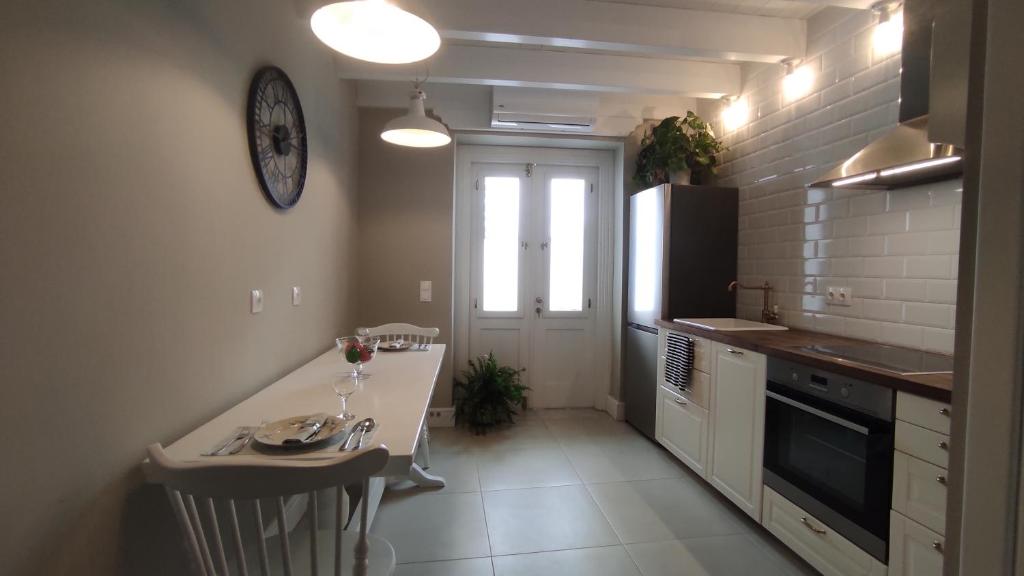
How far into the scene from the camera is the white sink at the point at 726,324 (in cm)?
267

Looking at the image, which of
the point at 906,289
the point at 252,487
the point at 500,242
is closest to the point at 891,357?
the point at 906,289

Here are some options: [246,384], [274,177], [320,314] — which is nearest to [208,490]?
[246,384]

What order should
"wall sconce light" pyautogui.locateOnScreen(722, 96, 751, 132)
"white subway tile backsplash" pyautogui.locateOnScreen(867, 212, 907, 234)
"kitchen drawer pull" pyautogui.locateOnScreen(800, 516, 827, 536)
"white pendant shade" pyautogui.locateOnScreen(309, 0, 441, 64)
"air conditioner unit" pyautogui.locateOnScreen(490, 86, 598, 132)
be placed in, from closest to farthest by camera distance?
1. "white pendant shade" pyautogui.locateOnScreen(309, 0, 441, 64)
2. "kitchen drawer pull" pyautogui.locateOnScreen(800, 516, 827, 536)
3. "white subway tile backsplash" pyautogui.locateOnScreen(867, 212, 907, 234)
4. "wall sconce light" pyautogui.locateOnScreen(722, 96, 751, 132)
5. "air conditioner unit" pyautogui.locateOnScreen(490, 86, 598, 132)

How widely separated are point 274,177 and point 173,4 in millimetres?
747

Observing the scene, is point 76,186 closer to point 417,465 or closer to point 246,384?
point 246,384

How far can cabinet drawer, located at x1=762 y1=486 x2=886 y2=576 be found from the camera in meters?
1.64

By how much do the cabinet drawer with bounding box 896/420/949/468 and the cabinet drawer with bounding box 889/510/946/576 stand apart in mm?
226

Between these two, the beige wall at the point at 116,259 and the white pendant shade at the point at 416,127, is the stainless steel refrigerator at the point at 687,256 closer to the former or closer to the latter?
the white pendant shade at the point at 416,127

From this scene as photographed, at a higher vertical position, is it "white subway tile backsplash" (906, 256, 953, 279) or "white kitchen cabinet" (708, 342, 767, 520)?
"white subway tile backsplash" (906, 256, 953, 279)

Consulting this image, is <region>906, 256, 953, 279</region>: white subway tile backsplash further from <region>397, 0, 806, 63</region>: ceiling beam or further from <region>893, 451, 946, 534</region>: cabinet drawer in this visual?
<region>397, 0, 806, 63</region>: ceiling beam

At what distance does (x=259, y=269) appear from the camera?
6.25ft

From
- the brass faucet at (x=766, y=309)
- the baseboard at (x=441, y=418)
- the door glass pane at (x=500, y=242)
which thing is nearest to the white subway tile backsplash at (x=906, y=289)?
the brass faucet at (x=766, y=309)

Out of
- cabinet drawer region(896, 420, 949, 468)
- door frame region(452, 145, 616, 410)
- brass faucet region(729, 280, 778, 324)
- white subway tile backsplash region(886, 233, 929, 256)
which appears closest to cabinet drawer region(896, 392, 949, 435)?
cabinet drawer region(896, 420, 949, 468)

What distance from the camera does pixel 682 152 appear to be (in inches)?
128
